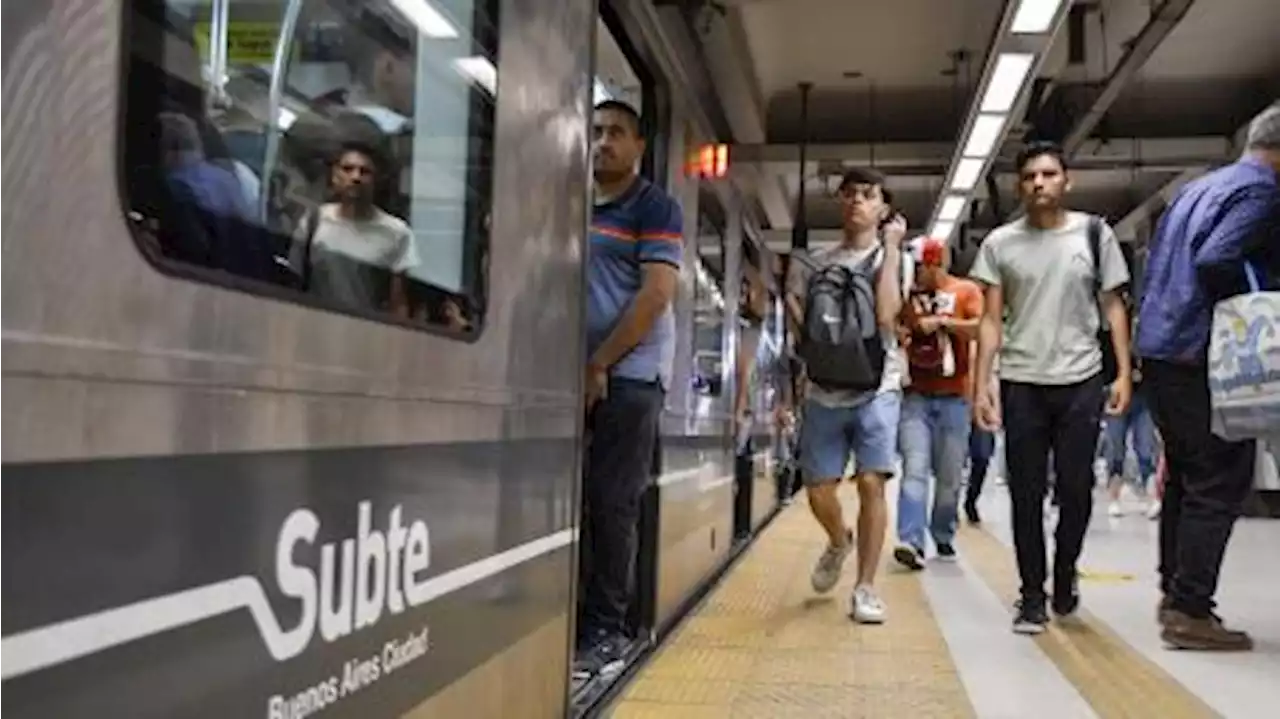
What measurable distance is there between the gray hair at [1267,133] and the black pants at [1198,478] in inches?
26.3

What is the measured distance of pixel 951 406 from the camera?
6.16 meters

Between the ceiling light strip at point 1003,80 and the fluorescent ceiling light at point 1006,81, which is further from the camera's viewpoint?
the fluorescent ceiling light at point 1006,81

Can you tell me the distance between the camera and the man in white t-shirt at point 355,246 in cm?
142

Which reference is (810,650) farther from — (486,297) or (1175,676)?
(486,297)

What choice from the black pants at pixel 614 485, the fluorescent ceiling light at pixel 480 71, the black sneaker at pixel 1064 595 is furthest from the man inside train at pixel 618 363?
the black sneaker at pixel 1064 595

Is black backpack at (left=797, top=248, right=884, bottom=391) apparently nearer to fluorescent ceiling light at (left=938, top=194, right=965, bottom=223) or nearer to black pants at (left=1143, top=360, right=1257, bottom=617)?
black pants at (left=1143, top=360, right=1257, bottom=617)

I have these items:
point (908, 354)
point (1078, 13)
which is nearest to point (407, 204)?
point (908, 354)

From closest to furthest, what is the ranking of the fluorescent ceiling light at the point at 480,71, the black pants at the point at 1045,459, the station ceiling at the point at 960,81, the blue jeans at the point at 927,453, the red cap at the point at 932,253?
the fluorescent ceiling light at the point at 480,71
the black pants at the point at 1045,459
the blue jeans at the point at 927,453
the red cap at the point at 932,253
the station ceiling at the point at 960,81

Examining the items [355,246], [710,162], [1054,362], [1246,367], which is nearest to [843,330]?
[1054,362]

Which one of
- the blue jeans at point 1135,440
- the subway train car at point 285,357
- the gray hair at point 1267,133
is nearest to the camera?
the subway train car at point 285,357

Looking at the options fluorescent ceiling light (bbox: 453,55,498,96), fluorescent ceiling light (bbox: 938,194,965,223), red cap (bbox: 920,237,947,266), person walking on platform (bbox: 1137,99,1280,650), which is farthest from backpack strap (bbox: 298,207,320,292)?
fluorescent ceiling light (bbox: 938,194,965,223)

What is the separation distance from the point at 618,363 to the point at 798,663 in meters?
1.02

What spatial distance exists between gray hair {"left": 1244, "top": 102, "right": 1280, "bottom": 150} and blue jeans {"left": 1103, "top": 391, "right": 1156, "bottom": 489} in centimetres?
574

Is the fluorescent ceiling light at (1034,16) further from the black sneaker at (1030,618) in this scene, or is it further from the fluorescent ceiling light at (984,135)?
the black sneaker at (1030,618)
